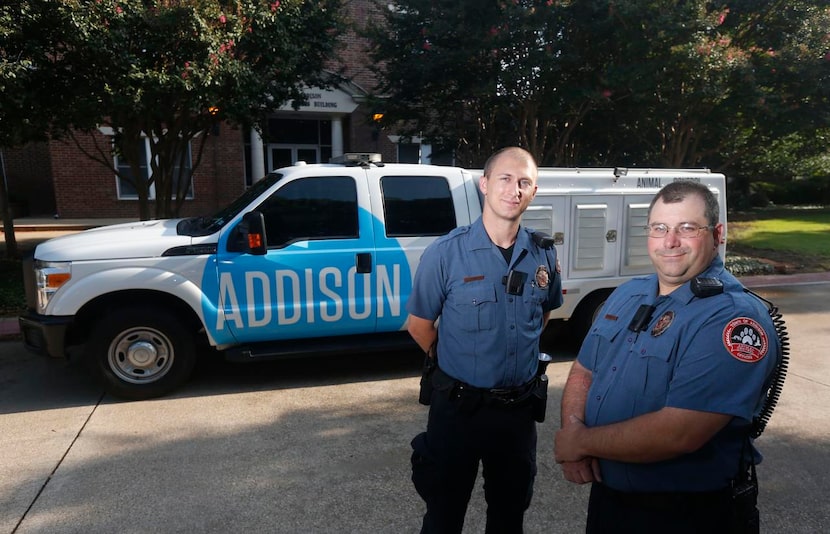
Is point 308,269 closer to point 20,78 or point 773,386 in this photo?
point 773,386

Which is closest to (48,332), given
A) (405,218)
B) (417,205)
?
(405,218)

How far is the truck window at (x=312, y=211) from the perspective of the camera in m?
4.61

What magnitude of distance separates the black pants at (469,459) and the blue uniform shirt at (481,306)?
13 cm

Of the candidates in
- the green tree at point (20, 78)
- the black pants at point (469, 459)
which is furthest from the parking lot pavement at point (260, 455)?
the green tree at point (20, 78)

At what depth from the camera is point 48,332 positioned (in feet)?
13.9

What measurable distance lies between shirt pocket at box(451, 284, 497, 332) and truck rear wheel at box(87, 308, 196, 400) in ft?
10.1

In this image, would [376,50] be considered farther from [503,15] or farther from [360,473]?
[360,473]

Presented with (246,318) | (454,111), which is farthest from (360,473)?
(454,111)

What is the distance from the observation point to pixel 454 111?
39.2ft

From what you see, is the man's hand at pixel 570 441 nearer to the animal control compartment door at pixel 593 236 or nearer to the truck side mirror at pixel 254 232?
the truck side mirror at pixel 254 232

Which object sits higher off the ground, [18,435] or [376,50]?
[376,50]

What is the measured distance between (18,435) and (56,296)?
3.29 feet

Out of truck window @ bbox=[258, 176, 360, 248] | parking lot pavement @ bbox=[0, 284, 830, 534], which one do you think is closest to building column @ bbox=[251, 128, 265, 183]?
parking lot pavement @ bbox=[0, 284, 830, 534]

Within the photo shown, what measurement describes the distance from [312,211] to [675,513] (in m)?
3.70
